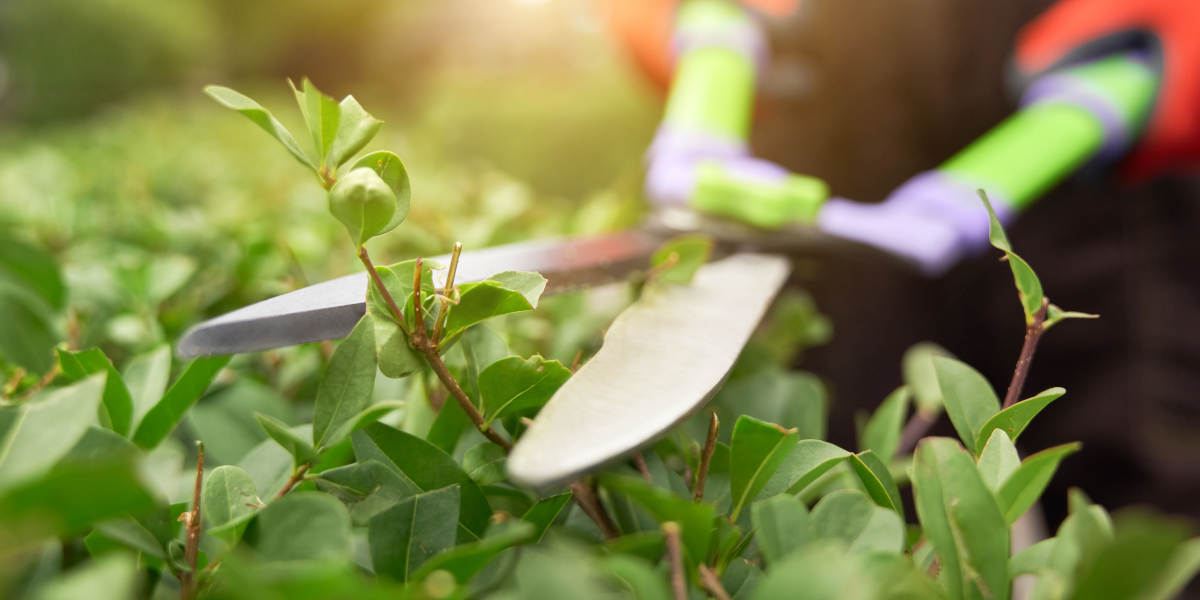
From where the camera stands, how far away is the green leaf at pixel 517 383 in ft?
1.03

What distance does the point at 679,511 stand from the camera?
255 mm

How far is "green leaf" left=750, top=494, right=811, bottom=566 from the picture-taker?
266mm

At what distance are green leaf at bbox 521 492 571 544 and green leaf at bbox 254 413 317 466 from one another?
10 centimetres

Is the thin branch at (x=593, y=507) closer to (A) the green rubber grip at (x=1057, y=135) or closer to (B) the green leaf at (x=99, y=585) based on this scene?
(B) the green leaf at (x=99, y=585)

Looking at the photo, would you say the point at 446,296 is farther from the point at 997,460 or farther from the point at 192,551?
the point at 997,460

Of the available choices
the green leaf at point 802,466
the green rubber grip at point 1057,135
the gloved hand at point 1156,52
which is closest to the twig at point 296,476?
the green leaf at point 802,466

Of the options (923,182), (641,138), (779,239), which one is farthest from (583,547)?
(641,138)

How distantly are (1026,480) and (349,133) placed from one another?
321 mm

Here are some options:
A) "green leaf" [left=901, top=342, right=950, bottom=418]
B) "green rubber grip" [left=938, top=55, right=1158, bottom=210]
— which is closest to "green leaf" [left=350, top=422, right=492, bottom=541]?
"green leaf" [left=901, top=342, right=950, bottom=418]

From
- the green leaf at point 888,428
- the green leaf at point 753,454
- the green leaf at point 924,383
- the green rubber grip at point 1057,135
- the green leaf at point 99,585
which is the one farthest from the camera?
the green rubber grip at point 1057,135

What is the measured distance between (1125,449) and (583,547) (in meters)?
1.63

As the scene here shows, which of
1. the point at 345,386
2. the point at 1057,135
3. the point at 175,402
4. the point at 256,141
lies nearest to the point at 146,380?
the point at 175,402

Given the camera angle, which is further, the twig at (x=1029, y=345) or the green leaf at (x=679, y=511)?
the twig at (x=1029, y=345)

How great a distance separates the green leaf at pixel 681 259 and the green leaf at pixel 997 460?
9.3 inches
